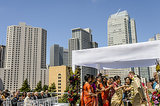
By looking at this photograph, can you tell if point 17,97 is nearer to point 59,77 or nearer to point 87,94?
point 87,94

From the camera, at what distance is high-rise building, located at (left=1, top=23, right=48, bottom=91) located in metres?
135

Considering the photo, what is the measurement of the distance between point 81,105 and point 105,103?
34.9 inches

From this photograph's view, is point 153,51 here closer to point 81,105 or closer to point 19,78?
point 81,105

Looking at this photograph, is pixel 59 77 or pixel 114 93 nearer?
pixel 114 93

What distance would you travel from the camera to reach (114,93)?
18.2 feet

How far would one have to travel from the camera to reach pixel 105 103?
534cm

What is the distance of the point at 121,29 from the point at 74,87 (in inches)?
6665

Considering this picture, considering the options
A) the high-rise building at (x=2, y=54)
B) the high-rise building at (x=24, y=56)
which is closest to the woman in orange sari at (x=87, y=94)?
the high-rise building at (x=24, y=56)

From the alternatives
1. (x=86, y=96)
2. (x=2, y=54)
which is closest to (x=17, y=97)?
(x=86, y=96)

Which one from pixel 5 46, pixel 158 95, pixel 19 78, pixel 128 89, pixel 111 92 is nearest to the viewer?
pixel 158 95

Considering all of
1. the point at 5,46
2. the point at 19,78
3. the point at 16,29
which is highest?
the point at 16,29

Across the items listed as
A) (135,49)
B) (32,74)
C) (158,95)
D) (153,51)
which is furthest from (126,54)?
(32,74)

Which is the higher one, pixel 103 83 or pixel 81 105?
pixel 103 83

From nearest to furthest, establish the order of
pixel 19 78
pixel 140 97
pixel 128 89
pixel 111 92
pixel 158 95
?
pixel 158 95, pixel 140 97, pixel 128 89, pixel 111 92, pixel 19 78
